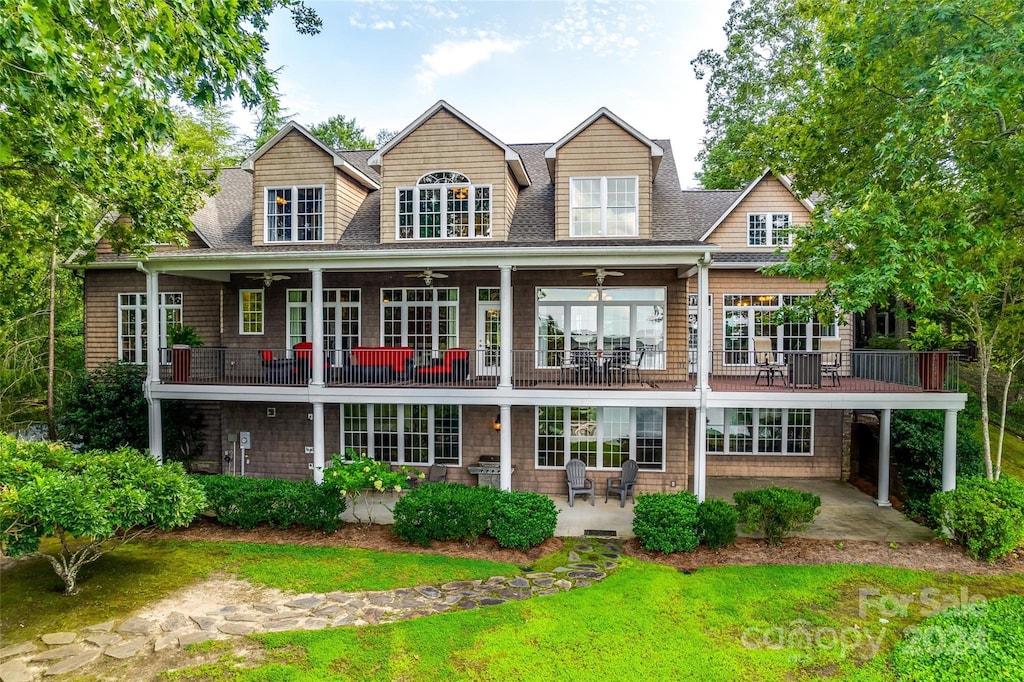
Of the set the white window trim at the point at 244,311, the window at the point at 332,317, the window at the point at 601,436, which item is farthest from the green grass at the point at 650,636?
the white window trim at the point at 244,311

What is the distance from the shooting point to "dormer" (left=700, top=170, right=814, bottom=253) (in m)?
15.2

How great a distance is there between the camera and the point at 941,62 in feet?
27.4

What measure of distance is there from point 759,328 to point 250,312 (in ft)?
48.5

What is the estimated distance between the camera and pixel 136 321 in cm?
1490

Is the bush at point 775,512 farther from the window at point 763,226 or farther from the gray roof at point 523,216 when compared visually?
the window at point 763,226

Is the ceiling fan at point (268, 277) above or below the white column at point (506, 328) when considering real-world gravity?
above

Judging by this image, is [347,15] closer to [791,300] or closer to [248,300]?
[248,300]

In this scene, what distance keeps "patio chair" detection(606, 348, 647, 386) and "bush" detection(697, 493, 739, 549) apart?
3.24 metres

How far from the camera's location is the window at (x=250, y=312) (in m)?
14.2

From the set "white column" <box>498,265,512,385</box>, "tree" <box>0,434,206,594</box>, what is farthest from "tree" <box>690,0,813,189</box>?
"tree" <box>0,434,206,594</box>

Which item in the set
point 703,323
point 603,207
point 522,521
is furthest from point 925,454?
point 522,521

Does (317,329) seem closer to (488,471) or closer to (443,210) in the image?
(443,210)

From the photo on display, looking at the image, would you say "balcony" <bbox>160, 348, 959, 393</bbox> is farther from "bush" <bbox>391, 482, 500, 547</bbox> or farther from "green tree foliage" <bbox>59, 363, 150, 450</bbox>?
"bush" <bbox>391, 482, 500, 547</bbox>

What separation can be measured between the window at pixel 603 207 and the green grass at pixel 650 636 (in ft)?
26.2
